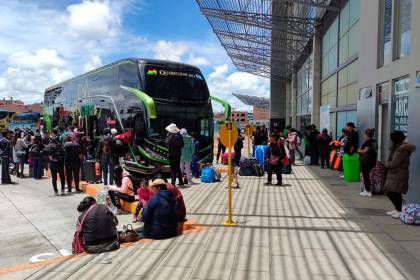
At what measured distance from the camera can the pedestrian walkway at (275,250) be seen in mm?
5191

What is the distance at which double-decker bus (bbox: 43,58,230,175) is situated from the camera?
44.4ft

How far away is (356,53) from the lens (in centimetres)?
1593

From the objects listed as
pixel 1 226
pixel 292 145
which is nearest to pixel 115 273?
pixel 1 226

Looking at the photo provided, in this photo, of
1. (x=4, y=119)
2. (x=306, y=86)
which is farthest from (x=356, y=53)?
(x=4, y=119)

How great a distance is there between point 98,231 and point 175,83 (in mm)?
8974

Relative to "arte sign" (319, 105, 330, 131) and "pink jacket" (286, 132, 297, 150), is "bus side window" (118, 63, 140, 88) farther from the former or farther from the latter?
"arte sign" (319, 105, 330, 131)

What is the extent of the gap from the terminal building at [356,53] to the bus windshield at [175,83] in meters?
5.32

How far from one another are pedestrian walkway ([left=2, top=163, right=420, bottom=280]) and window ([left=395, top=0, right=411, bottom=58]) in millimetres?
3433

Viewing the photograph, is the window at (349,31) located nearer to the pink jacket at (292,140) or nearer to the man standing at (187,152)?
the pink jacket at (292,140)

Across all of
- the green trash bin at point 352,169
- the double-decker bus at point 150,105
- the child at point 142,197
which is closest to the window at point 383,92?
the green trash bin at point 352,169

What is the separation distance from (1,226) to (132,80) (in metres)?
7.03

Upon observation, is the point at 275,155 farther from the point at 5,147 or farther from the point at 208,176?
the point at 5,147

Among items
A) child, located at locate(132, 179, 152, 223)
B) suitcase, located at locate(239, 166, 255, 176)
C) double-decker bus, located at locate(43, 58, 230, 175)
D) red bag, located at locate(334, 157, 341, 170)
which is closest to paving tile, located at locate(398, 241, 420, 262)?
child, located at locate(132, 179, 152, 223)

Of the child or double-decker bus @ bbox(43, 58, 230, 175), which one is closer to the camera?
the child
